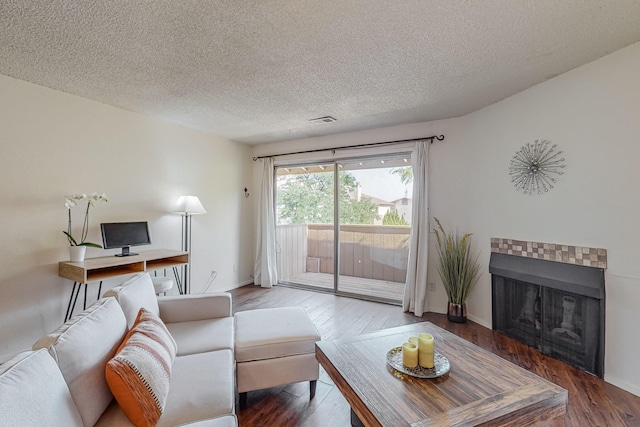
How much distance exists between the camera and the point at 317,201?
460 centimetres

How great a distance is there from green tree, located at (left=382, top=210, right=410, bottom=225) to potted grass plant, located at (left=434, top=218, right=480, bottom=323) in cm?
67

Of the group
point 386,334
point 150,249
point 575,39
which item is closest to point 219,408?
point 386,334

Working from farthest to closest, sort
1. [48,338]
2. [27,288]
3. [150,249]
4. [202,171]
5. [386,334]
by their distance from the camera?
[202,171], [150,249], [27,288], [386,334], [48,338]

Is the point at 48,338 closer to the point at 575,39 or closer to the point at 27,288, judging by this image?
the point at 27,288

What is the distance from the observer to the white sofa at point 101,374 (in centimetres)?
82

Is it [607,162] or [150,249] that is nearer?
[607,162]

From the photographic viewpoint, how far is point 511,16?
166 centimetres

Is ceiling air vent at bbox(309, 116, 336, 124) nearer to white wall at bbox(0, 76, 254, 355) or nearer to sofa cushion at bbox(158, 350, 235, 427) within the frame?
white wall at bbox(0, 76, 254, 355)

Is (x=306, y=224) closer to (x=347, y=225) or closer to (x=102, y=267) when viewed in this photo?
(x=347, y=225)

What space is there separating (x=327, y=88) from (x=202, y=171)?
2.42m

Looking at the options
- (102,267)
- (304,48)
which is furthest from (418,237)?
(102,267)

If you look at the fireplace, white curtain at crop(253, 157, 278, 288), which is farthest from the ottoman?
white curtain at crop(253, 157, 278, 288)

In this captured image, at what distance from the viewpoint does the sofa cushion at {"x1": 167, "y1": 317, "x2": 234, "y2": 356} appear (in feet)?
5.75

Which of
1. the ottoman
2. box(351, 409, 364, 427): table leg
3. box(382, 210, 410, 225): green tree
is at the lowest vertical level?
box(351, 409, 364, 427): table leg
